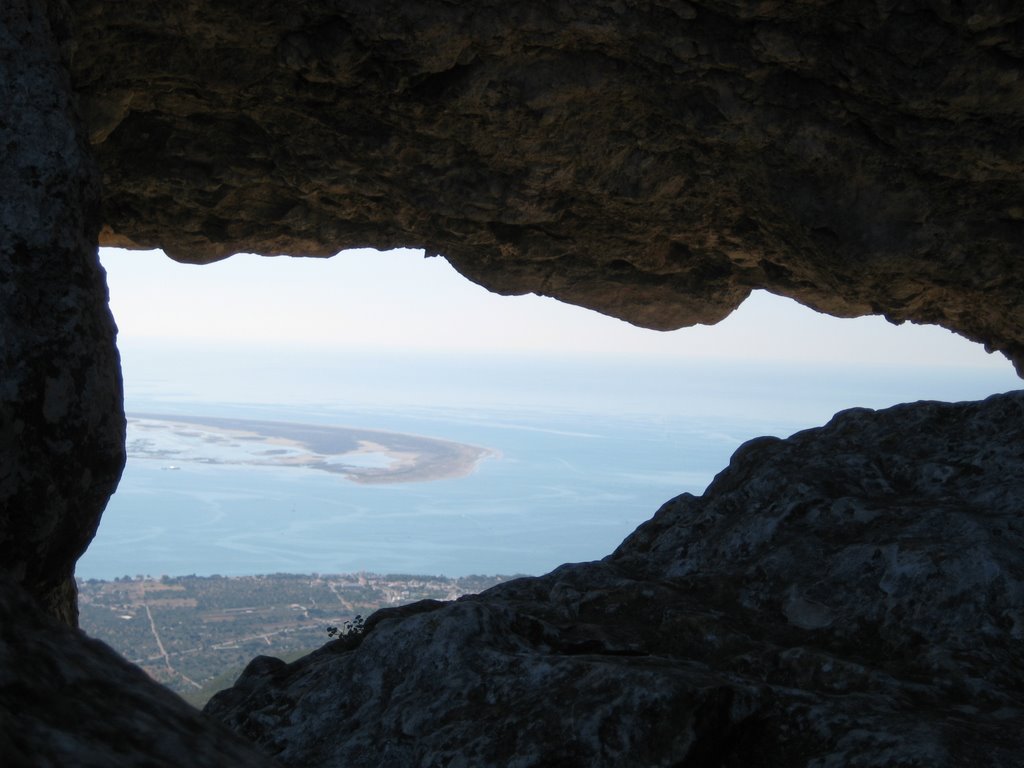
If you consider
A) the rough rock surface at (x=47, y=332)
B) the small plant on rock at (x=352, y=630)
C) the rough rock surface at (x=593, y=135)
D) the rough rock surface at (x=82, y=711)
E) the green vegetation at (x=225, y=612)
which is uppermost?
the rough rock surface at (x=593, y=135)

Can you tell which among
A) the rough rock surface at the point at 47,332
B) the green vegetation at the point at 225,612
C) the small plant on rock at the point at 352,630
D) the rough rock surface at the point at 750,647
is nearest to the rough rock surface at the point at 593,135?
the rough rock surface at the point at 750,647

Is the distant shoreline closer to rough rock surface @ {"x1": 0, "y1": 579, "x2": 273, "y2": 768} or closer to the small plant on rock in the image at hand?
the small plant on rock

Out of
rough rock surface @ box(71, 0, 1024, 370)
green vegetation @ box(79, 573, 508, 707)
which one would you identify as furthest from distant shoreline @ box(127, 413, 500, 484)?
rough rock surface @ box(71, 0, 1024, 370)

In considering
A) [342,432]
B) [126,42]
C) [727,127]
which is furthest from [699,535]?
[342,432]

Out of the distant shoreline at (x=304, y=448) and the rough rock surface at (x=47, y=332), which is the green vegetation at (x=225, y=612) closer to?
the rough rock surface at (x=47, y=332)

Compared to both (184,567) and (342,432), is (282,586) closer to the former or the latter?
(184,567)

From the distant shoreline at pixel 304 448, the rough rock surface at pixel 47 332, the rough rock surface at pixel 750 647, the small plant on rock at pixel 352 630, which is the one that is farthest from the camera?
the distant shoreline at pixel 304 448
